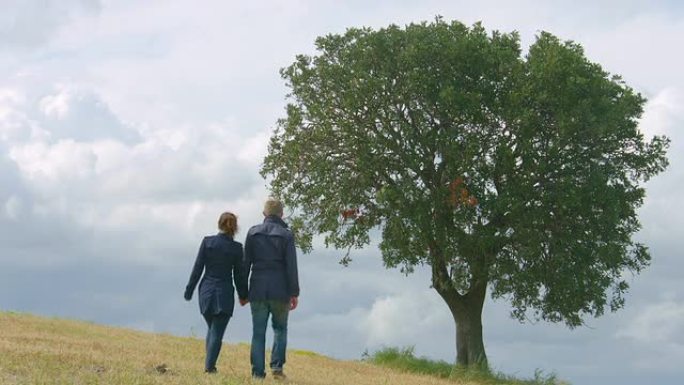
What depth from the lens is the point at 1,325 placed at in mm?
31234

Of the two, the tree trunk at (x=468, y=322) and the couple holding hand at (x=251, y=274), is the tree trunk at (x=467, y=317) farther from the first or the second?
the couple holding hand at (x=251, y=274)

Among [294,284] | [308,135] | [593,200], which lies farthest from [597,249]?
[294,284]

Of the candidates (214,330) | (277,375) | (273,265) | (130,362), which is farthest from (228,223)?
(130,362)

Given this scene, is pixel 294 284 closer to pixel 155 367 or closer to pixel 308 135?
pixel 155 367

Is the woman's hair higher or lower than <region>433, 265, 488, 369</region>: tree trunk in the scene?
lower

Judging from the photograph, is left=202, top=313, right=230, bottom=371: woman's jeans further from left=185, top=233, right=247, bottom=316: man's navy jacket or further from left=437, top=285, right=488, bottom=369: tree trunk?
left=437, top=285, right=488, bottom=369: tree trunk

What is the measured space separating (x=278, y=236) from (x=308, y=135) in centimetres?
1788

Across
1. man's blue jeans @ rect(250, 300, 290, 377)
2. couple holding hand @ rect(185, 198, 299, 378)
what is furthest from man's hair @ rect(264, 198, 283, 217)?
man's blue jeans @ rect(250, 300, 290, 377)

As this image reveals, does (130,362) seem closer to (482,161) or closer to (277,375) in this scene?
(277,375)

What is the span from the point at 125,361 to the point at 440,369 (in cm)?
1733

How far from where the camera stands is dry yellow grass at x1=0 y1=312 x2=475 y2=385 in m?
16.2

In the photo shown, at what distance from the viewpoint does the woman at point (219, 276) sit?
17078 millimetres

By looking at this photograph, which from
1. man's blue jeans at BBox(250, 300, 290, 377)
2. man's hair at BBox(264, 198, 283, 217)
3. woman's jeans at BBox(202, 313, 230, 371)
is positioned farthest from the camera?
man's hair at BBox(264, 198, 283, 217)

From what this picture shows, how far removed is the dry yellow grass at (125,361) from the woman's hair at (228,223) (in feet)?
8.40
